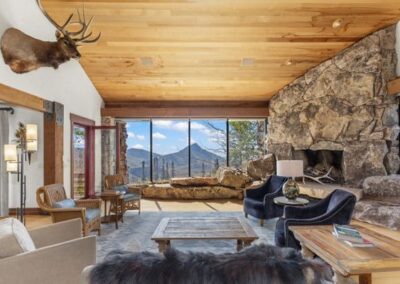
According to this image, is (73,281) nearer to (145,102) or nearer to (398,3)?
(398,3)

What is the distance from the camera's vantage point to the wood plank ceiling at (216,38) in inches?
151

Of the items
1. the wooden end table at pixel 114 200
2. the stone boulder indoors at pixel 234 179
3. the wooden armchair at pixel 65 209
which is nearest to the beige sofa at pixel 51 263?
the wooden armchair at pixel 65 209

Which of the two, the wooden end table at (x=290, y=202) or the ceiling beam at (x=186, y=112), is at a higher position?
the ceiling beam at (x=186, y=112)

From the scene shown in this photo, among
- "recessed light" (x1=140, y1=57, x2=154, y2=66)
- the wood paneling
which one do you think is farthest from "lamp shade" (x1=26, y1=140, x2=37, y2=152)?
"recessed light" (x1=140, y1=57, x2=154, y2=66)

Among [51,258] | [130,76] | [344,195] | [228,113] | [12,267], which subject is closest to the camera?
[12,267]

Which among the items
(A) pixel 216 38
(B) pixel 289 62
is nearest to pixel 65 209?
(A) pixel 216 38

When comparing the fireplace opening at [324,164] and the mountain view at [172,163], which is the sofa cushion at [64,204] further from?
the mountain view at [172,163]

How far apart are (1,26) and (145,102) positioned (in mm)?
4206

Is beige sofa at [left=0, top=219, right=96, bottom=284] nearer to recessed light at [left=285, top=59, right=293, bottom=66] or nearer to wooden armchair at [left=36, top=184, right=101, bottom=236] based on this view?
wooden armchair at [left=36, top=184, right=101, bottom=236]

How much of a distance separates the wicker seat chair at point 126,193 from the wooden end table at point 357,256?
3.52 m

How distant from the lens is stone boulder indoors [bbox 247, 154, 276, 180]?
6.82m

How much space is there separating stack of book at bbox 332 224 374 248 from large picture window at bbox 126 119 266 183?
594 centimetres

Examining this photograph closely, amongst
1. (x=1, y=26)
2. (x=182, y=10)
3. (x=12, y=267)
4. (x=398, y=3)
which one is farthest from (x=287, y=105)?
(x=12, y=267)

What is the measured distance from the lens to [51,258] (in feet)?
5.98
